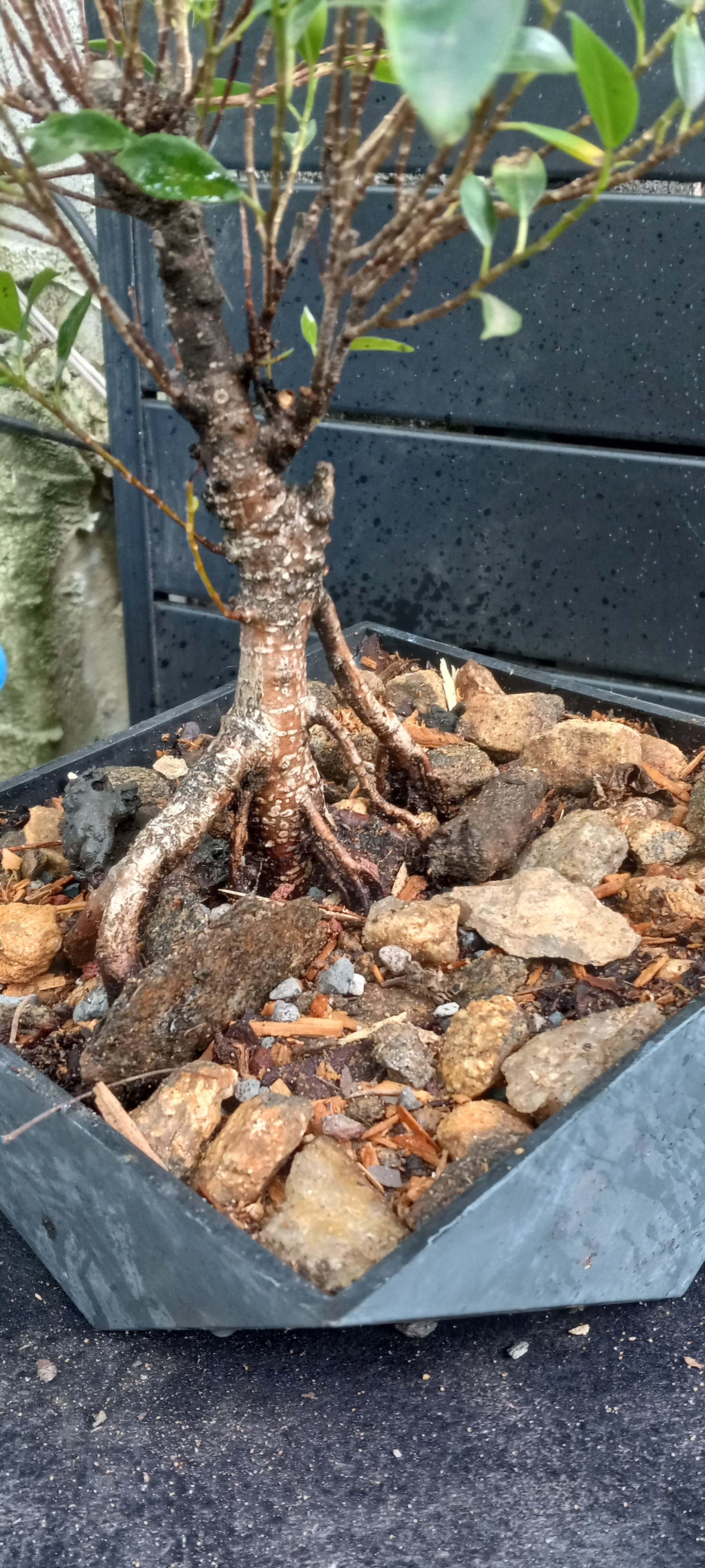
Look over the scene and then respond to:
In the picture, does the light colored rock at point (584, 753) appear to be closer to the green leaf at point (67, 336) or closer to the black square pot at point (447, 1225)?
the black square pot at point (447, 1225)

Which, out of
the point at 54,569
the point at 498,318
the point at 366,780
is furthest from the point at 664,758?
the point at 54,569

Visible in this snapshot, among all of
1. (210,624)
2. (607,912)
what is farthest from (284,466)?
(210,624)

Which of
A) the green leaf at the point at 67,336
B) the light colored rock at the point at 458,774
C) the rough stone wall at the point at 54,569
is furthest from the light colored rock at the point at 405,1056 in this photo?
the rough stone wall at the point at 54,569

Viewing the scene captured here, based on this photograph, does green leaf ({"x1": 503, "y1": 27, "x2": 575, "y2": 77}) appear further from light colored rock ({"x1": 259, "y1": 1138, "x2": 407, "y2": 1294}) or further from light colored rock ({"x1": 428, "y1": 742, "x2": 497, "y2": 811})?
light colored rock ({"x1": 428, "y1": 742, "x2": 497, "y2": 811})

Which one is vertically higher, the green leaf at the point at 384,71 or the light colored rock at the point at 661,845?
the green leaf at the point at 384,71

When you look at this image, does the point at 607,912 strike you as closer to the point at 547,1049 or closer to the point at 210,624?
the point at 547,1049

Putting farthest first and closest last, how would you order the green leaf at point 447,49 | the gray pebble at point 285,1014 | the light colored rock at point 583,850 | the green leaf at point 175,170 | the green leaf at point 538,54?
the light colored rock at point 583,850
the gray pebble at point 285,1014
the green leaf at point 175,170
the green leaf at point 538,54
the green leaf at point 447,49

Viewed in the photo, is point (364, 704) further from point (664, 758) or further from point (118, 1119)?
point (118, 1119)
